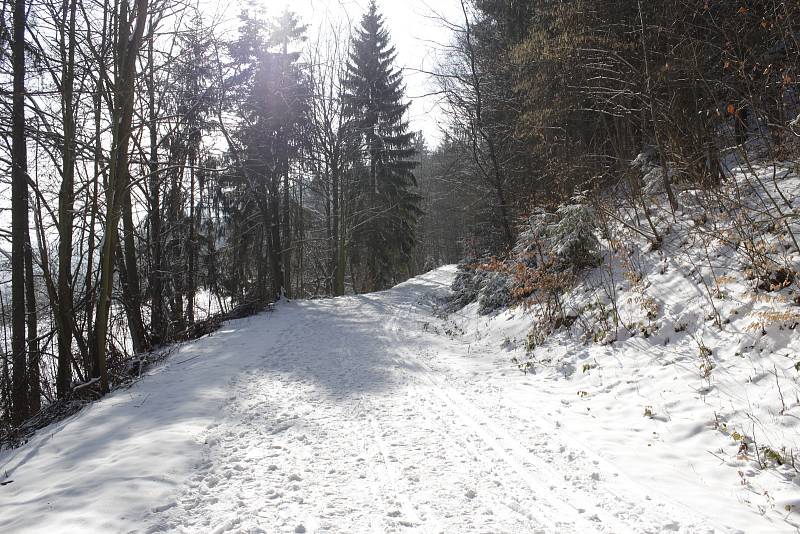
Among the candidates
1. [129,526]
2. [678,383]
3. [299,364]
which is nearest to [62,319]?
[299,364]

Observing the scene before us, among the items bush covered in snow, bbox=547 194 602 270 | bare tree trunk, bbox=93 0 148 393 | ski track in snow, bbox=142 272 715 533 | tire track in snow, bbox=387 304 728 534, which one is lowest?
tire track in snow, bbox=387 304 728 534

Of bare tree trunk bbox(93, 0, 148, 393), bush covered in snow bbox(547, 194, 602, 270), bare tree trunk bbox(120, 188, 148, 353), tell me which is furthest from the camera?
bare tree trunk bbox(120, 188, 148, 353)

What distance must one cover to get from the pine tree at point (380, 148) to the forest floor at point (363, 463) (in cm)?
1739

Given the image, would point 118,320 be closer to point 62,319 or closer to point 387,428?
point 62,319

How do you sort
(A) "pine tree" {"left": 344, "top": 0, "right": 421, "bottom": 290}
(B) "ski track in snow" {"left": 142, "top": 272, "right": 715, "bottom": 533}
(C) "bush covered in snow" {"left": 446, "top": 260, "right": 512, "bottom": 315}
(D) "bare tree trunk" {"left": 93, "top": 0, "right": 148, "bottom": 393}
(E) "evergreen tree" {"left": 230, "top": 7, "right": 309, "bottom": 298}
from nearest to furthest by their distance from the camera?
(B) "ski track in snow" {"left": 142, "top": 272, "right": 715, "bottom": 533} → (D) "bare tree trunk" {"left": 93, "top": 0, "right": 148, "bottom": 393} → (C) "bush covered in snow" {"left": 446, "top": 260, "right": 512, "bottom": 315} → (E) "evergreen tree" {"left": 230, "top": 7, "right": 309, "bottom": 298} → (A) "pine tree" {"left": 344, "top": 0, "right": 421, "bottom": 290}

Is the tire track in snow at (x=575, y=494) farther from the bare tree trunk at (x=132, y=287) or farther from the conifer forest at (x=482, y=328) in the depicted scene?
the bare tree trunk at (x=132, y=287)

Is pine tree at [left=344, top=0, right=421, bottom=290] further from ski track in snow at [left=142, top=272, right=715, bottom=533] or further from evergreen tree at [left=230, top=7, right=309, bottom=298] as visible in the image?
ski track in snow at [left=142, top=272, right=715, bottom=533]

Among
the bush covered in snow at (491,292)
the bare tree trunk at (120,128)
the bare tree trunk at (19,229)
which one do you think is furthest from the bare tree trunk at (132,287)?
the bush covered in snow at (491,292)

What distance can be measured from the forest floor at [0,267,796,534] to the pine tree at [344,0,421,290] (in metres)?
17.4

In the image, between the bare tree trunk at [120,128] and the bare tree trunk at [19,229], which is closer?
the bare tree trunk at [120,128]

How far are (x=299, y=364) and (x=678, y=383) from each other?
18.4 feet

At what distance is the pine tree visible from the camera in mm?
23547

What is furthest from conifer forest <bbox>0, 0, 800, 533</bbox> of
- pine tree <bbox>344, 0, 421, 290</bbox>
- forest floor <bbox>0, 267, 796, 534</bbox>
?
pine tree <bbox>344, 0, 421, 290</bbox>

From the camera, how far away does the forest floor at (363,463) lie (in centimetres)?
293
